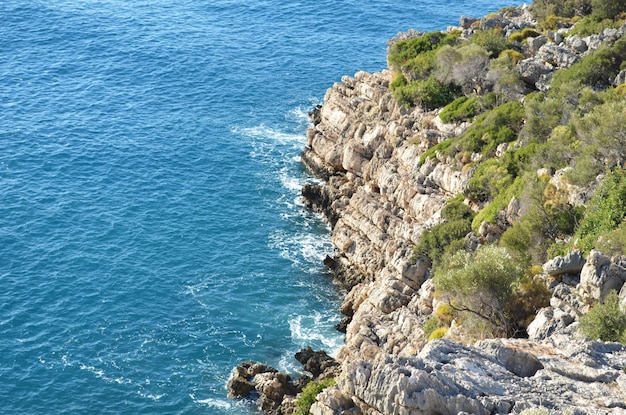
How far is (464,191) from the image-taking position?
315ft

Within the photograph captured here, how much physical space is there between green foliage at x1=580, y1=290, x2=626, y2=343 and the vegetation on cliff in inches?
3.4

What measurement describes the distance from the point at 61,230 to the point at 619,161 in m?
63.2

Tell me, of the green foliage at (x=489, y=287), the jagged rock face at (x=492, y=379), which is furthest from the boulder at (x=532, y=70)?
the jagged rock face at (x=492, y=379)

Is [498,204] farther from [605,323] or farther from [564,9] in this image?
[564,9]

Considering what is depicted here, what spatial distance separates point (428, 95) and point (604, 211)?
44453 mm

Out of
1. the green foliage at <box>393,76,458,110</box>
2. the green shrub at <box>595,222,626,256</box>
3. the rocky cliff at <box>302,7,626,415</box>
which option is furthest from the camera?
the green foliage at <box>393,76,458,110</box>

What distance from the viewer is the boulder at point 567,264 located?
68.8 meters

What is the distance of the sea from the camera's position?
8838 cm

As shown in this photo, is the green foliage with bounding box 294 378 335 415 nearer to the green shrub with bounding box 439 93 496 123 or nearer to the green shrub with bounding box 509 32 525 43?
the green shrub with bounding box 439 93 496 123

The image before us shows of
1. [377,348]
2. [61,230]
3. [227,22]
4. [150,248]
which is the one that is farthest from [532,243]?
[227,22]

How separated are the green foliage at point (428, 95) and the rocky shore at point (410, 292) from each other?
1555mm

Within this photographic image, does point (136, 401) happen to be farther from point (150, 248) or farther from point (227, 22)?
point (227, 22)

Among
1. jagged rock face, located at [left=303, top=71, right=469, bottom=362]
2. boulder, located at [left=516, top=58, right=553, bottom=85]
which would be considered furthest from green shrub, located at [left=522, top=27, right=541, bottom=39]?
jagged rock face, located at [left=303, top=71, right=469, bottom=362]

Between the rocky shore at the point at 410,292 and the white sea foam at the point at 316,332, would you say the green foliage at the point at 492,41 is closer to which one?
the rocky shore at the point at 410,292
